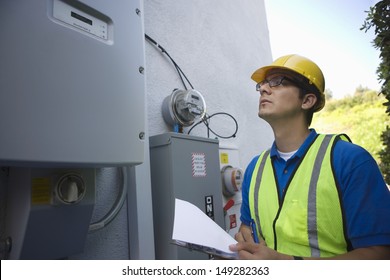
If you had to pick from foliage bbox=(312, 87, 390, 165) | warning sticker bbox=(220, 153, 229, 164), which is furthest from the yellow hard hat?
foliage bbox=(312, 87, 390, 165)

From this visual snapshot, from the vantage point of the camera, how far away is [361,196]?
27.0 inches

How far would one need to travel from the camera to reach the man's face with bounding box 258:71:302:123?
986 mm

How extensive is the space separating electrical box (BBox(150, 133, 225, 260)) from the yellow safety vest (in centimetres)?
26

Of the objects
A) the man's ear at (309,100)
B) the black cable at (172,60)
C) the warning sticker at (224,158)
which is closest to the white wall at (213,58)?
the black cable at (172,60)

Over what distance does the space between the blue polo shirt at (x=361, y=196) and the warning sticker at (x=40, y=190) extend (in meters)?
0.82

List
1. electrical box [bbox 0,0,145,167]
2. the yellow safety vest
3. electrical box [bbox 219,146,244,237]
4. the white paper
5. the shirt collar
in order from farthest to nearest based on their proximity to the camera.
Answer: electrical box [bbox 219,146,244,237] < the shirt collar < the yellow safety vest < the white paper < electrical box [bbox 0,0,145,167]

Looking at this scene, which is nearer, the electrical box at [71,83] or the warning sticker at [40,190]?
the electrical box at [71,83]

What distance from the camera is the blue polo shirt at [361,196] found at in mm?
665

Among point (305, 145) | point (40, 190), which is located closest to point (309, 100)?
point (305, 145)

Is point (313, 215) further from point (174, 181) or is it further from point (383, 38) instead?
point (383, 38)

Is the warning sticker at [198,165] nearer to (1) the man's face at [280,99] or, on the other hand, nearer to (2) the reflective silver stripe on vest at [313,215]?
(1) the man's face at [280,99]

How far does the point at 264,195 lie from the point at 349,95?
11.0ft

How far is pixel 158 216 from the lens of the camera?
1.01m

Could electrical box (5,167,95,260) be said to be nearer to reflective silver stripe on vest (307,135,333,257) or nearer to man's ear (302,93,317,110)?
reflective silver stripe on vest (307,135,333,257)
